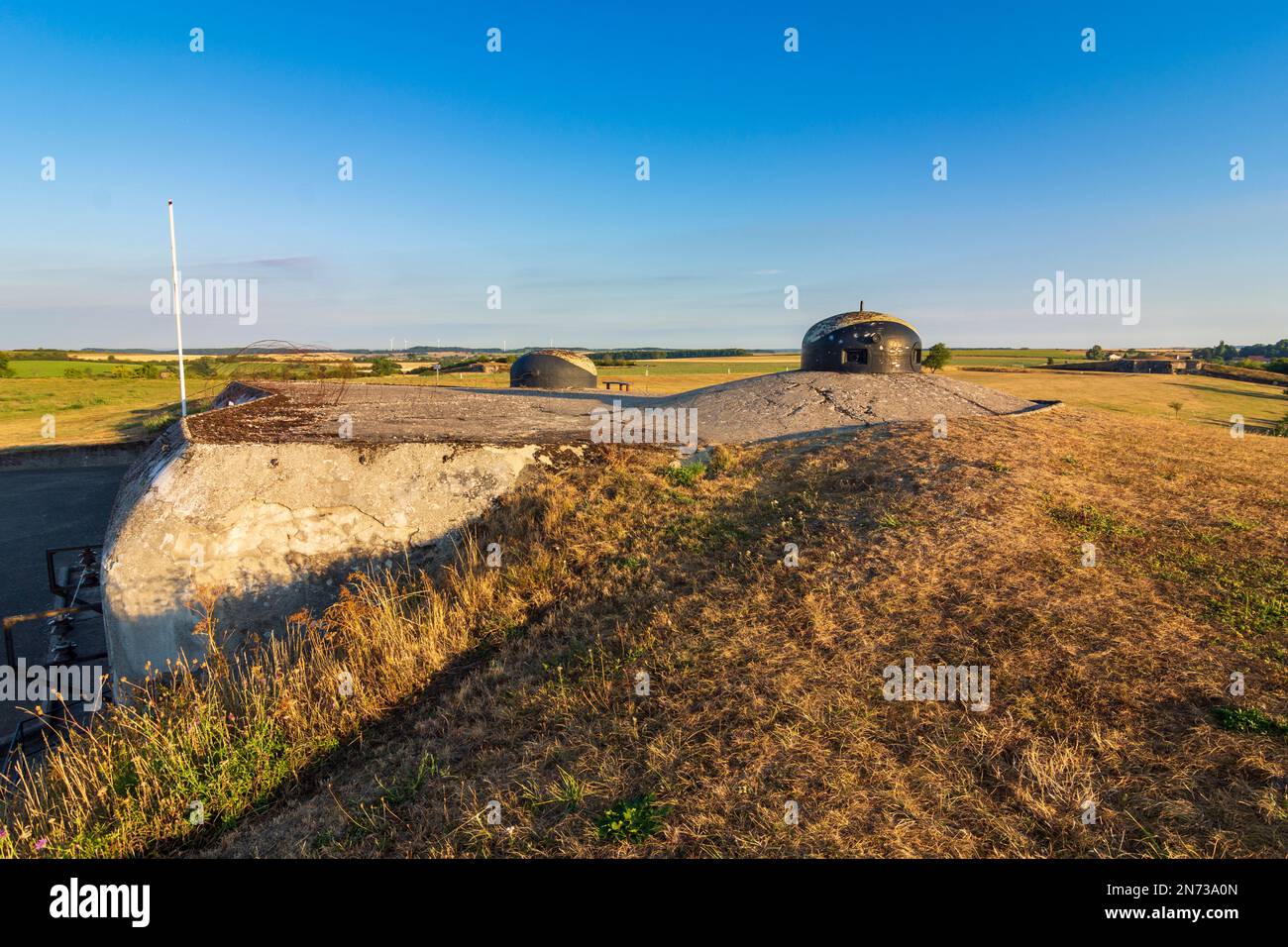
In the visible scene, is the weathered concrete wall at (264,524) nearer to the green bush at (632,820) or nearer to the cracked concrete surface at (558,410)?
the cracked concrete surface at (558,410)

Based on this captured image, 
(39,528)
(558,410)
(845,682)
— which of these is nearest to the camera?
(845,682)

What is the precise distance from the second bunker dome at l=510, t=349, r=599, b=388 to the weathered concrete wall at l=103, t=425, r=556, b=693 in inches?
553

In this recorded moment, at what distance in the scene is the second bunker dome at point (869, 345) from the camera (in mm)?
15133

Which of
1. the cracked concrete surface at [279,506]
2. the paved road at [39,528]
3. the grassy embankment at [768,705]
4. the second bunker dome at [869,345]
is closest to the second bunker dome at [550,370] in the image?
the second bunker dome at [869,345]

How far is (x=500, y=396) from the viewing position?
1598 centimetres

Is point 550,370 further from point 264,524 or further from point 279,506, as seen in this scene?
point 264,524

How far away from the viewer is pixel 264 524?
784cm

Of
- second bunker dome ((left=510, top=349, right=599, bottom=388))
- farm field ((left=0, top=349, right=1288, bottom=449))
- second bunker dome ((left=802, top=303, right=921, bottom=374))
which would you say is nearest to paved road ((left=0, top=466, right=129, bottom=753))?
farm field ((left=0, top=349, right=1288, bottom=449))

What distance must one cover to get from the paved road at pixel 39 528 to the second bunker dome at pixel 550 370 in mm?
13006

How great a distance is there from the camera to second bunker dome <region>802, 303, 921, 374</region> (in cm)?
1513

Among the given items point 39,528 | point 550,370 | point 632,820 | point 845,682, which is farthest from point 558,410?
point 39,528

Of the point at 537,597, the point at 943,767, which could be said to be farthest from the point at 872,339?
the point at 943,767

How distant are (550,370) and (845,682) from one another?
20.1 metres
